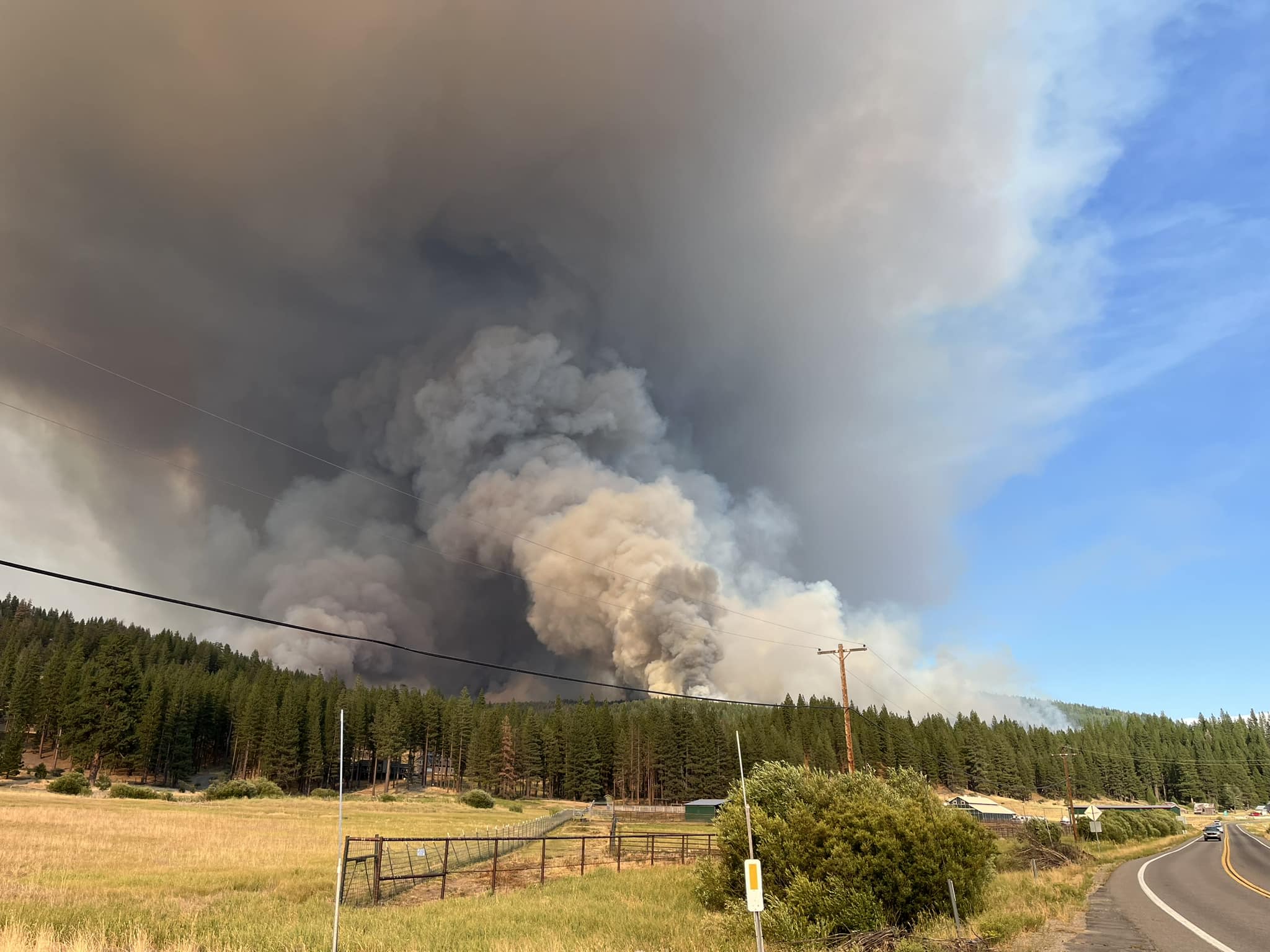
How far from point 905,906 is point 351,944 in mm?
14086

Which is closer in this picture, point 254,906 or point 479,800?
point 254,906

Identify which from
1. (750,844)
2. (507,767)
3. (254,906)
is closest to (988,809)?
(507,767)

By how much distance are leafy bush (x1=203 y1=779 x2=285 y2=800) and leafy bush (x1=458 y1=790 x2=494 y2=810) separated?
23979 mm

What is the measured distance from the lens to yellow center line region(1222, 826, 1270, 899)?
92.8 feet

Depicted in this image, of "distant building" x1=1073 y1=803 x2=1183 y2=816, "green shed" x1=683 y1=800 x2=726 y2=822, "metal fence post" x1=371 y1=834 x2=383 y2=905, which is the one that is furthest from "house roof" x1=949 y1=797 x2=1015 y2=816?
"metal fence post" x1=371 y1=834 x2=383 y2=905

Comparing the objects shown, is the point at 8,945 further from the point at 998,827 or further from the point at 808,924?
the point at 998,827

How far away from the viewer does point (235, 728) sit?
118m

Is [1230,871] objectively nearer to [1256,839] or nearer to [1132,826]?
[1256,839]

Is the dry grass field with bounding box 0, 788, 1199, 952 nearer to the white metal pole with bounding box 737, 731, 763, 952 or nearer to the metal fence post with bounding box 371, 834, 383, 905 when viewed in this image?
the metal fence post with bounding box 371, 834, 383, 905

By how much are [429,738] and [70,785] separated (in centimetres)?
6284

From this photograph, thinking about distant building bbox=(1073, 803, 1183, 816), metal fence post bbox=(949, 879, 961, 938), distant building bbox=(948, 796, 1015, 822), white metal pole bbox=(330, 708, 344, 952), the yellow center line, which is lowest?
distant building bbox=(1073, 803, 1183, 816)

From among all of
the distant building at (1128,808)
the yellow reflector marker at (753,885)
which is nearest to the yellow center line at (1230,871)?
the distant building at (1128,808)

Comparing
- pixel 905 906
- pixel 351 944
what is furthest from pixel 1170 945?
pixel 351 944

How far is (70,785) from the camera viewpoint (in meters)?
74.9
